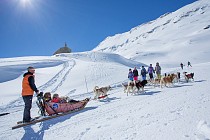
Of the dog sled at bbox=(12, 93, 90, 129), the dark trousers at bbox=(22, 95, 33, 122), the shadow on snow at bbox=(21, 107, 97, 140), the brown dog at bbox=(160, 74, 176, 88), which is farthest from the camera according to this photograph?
the brown dog at bbox=(160, 74, 176, 88)

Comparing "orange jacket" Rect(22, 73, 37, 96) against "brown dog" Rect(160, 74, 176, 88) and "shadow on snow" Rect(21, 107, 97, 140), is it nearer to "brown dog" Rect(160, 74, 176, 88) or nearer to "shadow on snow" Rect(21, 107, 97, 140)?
"shadow on snow" Rect(21, 107, 97, 140)

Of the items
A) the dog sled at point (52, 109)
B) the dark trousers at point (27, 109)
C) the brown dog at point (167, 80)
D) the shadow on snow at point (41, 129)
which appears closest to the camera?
the shadow on snow at point (41, 129)

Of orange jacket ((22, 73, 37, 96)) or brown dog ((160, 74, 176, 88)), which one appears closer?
orange jacket ((22, 73, 37, 96))

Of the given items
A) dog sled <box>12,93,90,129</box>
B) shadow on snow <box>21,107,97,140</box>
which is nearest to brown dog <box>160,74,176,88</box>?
dog sled <box>12,93,90,129</box>

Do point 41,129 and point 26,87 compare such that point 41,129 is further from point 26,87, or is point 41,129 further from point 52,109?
point 26,87

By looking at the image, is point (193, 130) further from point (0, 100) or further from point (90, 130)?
point (0, 100)

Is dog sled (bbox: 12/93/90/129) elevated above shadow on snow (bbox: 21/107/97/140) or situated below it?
above

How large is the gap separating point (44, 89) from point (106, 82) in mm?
5891

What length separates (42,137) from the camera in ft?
16.3

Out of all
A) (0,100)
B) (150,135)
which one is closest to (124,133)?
(150,135)

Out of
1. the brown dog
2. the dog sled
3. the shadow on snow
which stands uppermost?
the brown dog

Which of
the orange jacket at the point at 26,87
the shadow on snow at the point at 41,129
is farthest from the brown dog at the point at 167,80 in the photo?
the orange jacket at the point at 26,87

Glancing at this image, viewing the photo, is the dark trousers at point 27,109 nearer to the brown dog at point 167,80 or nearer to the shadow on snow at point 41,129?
the shadow on snow at point 41,129

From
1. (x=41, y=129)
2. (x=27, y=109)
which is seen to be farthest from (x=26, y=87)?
(x=41, y=129)
